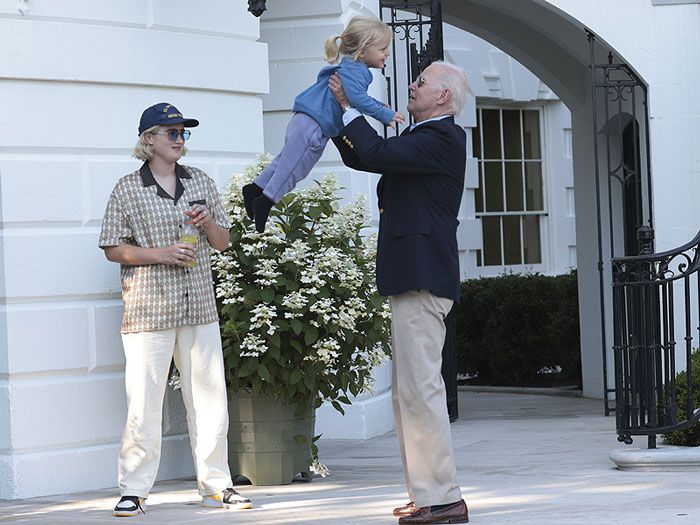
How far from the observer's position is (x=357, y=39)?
5.66m

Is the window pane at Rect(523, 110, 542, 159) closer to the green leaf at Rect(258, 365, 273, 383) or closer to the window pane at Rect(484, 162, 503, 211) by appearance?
the window pane at Rect(484, 162, 503, 211)

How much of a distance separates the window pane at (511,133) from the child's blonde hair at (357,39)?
47.1ft

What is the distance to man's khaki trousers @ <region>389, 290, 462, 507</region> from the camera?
18.8 ft

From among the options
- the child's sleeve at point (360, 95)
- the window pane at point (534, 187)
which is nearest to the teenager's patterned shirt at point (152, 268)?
the child's sleeve at point (360, 95)

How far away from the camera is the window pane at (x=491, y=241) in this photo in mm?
19641

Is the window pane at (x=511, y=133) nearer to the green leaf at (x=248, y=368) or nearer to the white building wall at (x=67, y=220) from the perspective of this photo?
the white building wall at (x=67, y=220)

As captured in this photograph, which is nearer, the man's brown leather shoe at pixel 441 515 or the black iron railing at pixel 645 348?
the man's brown leather shoe at pixel 441 515

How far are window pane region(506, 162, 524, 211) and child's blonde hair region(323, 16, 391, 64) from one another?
1439cm

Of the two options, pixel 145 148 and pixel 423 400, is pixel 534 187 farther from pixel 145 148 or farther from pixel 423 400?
pixel 423 400

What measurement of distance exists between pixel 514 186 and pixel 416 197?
47.4 feet

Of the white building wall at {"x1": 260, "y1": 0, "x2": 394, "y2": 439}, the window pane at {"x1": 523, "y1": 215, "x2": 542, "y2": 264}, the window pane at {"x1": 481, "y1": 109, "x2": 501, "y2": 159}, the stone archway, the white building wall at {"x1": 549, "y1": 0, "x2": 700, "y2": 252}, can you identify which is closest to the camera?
the white building wall at {"x1": 260, "y1": 0, "x2": 394, "y2": 439}

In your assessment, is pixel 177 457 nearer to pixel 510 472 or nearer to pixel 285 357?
pixel 285 357

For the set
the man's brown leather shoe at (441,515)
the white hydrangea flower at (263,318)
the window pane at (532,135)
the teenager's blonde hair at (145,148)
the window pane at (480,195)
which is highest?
the window pane at (532,135)

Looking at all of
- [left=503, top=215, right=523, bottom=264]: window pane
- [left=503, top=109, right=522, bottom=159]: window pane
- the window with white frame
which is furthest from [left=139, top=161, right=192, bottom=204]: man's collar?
[left=503, top=109, right=522, bottom=159]: window pane
